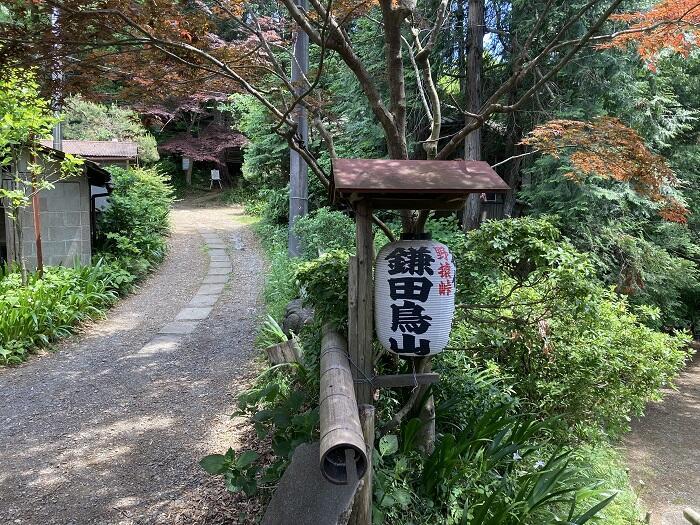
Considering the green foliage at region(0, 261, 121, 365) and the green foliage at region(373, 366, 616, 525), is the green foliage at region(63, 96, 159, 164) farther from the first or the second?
the green foliage at region(373, 366, 616, 525)

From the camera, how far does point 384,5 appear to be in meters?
3.89

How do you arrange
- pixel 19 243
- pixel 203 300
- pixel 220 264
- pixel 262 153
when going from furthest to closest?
pixel 262 153 → pixel 220 264 → pixel 203 300 → pixel 19 243

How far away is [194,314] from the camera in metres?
8.21

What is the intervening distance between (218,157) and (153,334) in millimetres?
17293

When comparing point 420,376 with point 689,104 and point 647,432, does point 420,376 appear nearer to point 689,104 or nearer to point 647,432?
point 647,432

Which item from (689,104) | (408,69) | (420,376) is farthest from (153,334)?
(689,104)

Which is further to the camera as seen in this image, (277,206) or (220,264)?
(277,206)

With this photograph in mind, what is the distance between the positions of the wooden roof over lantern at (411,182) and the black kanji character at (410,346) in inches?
32.5

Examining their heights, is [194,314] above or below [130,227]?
below

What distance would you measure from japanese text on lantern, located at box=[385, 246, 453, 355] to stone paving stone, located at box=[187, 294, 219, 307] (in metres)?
6.13

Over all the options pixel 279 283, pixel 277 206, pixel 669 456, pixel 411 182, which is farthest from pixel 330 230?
pixel 277 206

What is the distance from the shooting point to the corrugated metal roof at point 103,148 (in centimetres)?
1571

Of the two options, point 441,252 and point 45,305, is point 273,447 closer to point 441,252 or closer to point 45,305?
point 441,252

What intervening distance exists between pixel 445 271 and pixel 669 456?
5.78 meters
